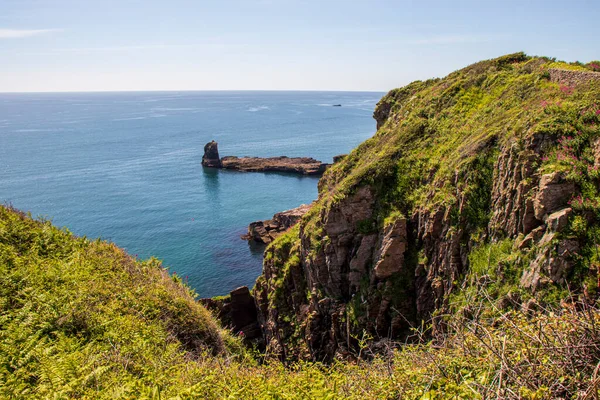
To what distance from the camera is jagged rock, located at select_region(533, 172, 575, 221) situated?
15.5 metres

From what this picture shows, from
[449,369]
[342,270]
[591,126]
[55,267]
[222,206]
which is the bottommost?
[222,206]

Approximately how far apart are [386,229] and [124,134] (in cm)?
16180

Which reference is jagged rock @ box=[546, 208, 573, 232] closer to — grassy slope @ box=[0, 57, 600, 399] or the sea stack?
grassy slope @ box=[0, 57, 600, 399]

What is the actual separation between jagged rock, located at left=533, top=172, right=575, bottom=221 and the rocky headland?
89114 millimetres

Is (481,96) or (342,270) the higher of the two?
(481,96)

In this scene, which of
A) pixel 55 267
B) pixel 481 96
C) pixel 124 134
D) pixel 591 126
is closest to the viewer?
pixel 591 126

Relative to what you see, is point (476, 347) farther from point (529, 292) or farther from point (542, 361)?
point (529, 292)

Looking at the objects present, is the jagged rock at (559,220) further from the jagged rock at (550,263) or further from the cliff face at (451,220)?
the jagged rock at (550,263)

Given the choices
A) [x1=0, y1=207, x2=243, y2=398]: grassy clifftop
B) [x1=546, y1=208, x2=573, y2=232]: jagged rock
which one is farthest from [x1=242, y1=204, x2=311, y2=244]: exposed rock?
[x1=546, y1=208, x2=573, y2=232]: jagged rock

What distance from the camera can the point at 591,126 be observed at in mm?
17141

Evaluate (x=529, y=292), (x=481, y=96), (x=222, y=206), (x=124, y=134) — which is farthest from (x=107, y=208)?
(x=124, y=134)

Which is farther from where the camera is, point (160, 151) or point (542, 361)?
point (160, 151)

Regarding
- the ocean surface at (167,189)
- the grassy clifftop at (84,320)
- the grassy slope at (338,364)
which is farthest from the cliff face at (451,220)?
the ocean surface at (167,189)

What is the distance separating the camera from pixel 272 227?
6412 cm
